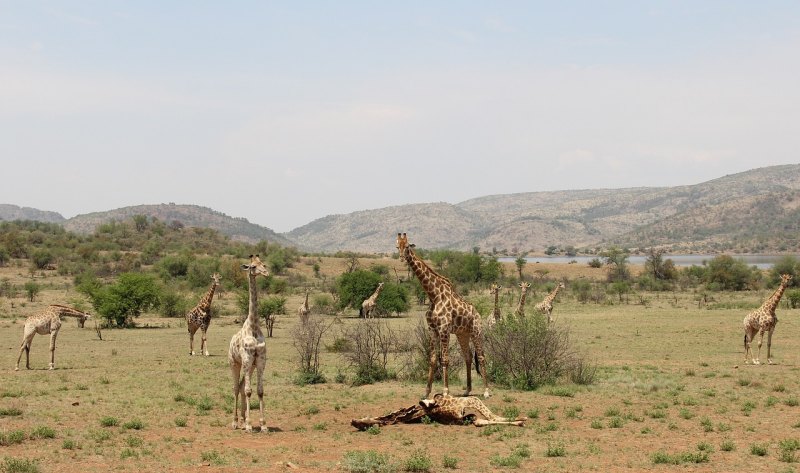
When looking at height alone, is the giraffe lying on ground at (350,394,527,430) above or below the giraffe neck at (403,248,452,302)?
below

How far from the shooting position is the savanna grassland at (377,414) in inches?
441

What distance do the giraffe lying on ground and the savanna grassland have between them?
0.75 feet

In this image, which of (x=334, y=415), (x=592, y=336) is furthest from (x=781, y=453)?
(x=592, y=336)

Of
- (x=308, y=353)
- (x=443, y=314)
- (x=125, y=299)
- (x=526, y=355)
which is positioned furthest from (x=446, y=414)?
(x=125, y=299)

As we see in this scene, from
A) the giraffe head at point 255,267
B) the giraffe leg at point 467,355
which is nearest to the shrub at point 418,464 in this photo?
the giraffe head at point 255,267

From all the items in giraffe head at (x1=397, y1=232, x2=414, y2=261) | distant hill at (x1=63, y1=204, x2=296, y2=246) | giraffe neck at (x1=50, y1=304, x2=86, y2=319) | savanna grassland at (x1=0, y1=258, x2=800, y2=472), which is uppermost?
distant hill at (x1=63, y1=204, x2=296, y2=246)

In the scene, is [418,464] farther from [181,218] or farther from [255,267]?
[181,218]

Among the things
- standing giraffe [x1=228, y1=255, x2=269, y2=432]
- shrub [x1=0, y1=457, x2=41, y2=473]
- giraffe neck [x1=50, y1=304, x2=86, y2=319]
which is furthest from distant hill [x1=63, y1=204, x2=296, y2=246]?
shrub [x1=0, y1=457, x2=41, y2=473]

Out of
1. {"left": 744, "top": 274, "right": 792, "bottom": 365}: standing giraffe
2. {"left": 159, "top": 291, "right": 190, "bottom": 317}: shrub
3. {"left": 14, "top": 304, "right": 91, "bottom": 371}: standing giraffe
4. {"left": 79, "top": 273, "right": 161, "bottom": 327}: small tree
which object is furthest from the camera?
{"left": 159, "top": 291, "right": 190, "bottom": 317}: shrub

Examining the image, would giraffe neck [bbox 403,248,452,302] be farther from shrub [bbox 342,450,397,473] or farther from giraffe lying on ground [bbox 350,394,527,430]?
shrub [bbox 342,450,397,473]

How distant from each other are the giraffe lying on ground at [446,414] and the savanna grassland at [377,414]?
0.75 feet

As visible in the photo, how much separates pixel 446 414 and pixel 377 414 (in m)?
1.82

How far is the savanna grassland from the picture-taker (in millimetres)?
11195

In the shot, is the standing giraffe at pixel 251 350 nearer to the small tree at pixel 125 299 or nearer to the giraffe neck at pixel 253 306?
the giraffe neck at pixel 253 306
